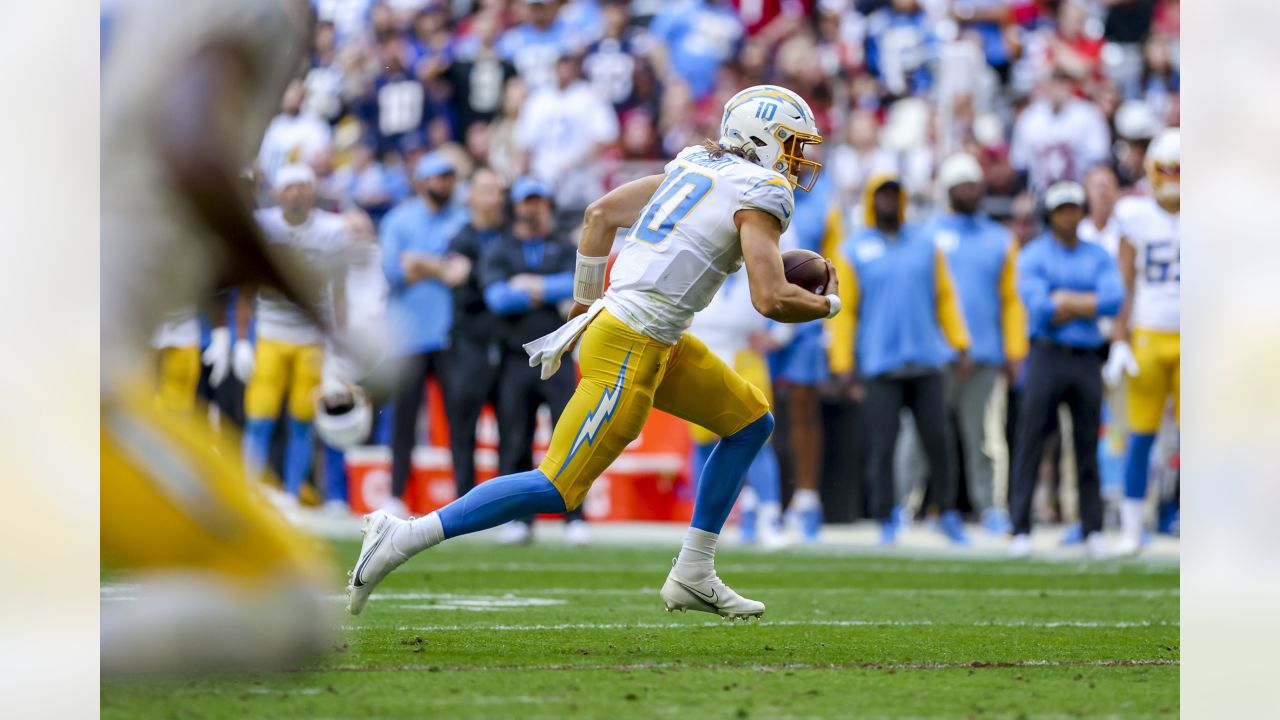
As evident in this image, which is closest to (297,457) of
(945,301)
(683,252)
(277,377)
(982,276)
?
(277,377)

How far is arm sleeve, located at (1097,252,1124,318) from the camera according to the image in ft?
31.3

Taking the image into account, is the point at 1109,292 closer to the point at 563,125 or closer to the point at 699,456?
the point at 699,456

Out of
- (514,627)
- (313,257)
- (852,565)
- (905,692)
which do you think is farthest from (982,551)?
(313,257)

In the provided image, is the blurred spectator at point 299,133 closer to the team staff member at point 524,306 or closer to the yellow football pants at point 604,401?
the team staff member at point 524,306

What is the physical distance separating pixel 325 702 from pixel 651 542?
6040 mm

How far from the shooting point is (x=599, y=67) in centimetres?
1401

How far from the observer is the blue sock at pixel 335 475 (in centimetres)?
1209

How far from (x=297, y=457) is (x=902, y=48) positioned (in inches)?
235

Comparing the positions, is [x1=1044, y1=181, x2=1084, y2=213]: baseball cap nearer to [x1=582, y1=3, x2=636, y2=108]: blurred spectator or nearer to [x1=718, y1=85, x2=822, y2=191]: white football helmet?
[x1=718, y1=85, x2=822, y2=191]: white football helmet

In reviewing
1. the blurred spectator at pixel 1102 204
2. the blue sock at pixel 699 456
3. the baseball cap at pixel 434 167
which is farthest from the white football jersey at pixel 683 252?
the blurred spectator at pixel 1102 204

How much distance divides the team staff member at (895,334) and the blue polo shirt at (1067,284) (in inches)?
23.8

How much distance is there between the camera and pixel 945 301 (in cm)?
1030

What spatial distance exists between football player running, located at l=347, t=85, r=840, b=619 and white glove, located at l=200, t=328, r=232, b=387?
6.17m
